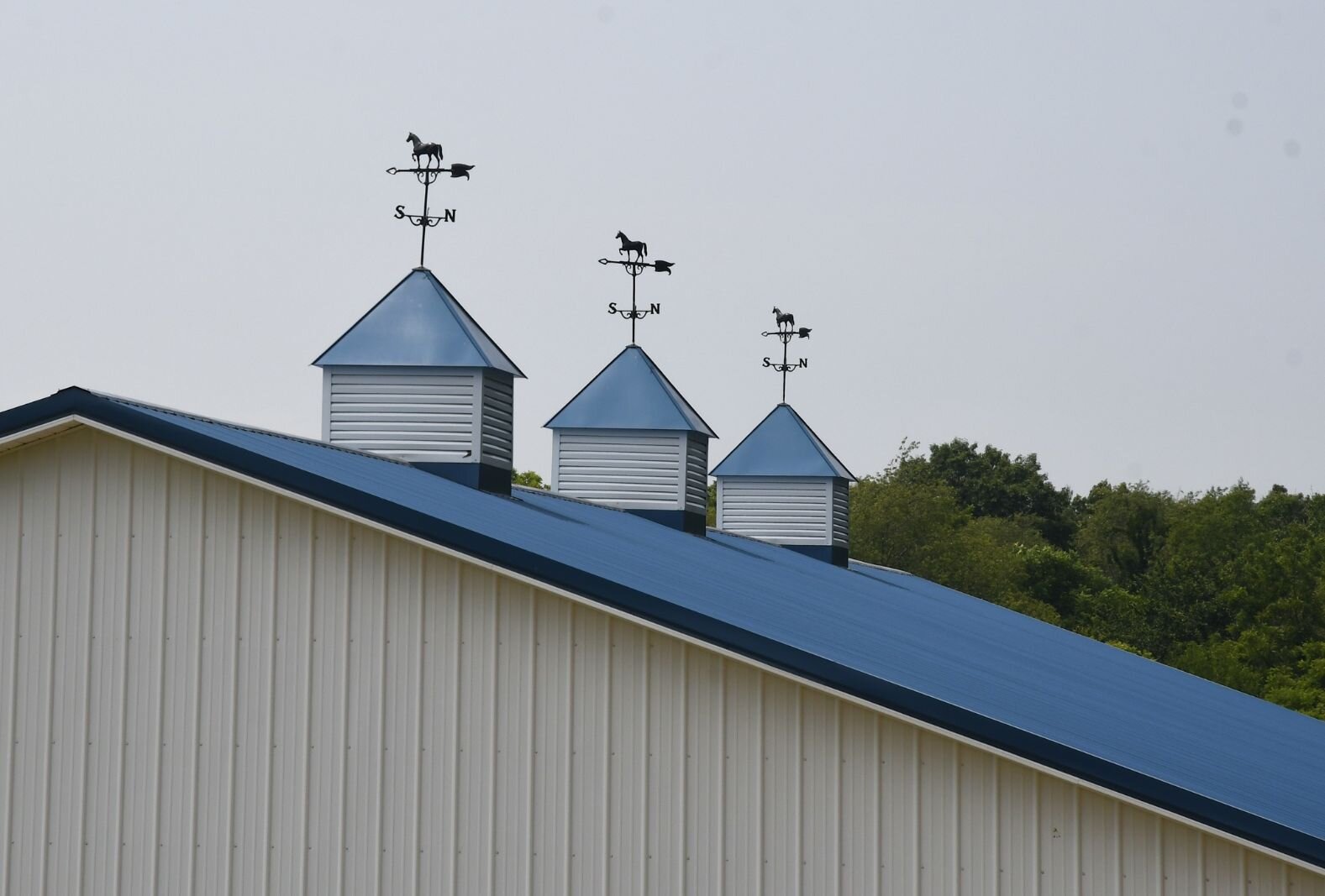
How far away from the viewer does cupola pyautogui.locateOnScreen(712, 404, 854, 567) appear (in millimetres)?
35969

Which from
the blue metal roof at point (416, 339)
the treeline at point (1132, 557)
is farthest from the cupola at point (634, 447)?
the treeline at point (1132, 557)

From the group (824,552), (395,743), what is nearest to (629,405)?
(824,552)

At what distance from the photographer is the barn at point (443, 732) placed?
1127 centimetres

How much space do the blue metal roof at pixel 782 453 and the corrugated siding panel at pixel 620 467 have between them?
7112mm

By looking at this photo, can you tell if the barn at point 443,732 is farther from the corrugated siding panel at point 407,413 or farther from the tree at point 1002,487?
the tree at point 1002,487

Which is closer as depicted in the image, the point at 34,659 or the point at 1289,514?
the point at 34,659

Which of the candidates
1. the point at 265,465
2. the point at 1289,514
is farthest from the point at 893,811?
the point at 1289,514

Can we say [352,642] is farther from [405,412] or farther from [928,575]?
[928,575]

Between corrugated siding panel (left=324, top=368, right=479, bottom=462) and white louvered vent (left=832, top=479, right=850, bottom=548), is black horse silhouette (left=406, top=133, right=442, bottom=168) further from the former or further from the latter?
white louvered vent (left=832, top=479, right=850, bottom=548)

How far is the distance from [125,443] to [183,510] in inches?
22.8

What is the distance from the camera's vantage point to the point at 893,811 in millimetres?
11438

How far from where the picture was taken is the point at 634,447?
2955cm

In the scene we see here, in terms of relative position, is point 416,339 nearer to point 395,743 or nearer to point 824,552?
point 395,743

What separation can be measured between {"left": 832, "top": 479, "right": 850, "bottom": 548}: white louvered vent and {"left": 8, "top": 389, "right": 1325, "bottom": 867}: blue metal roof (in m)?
12.8
